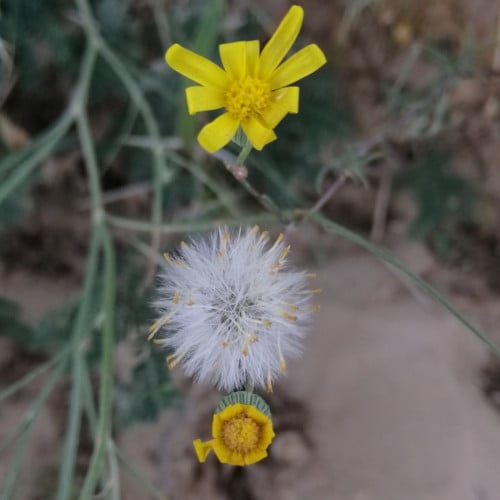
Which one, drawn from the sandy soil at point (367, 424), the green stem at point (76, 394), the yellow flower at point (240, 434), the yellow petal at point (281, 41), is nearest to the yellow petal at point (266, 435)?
the yellow flower at point (240, 434)

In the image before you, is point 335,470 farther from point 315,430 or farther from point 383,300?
point 383,300

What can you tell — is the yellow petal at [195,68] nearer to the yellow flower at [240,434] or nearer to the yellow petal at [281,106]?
the yellow petal at [281,106]

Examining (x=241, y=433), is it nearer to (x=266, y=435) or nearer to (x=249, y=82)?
(x=266, y=435)

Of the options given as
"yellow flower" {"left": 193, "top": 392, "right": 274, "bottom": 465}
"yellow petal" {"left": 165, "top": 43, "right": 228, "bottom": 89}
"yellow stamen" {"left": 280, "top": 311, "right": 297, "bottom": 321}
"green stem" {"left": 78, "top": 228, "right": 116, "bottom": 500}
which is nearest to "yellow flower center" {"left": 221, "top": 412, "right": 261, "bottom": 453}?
"yellow flower" {"left": 193, "top": 392, "right": 274, "bottom": 465}

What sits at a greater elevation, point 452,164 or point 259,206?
point 452,164

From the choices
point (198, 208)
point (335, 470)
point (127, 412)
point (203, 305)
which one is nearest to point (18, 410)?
point (127, 412)

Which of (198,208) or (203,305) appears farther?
(198,208)
